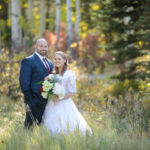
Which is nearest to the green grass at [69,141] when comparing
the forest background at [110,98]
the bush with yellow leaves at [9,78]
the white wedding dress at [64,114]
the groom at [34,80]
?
the forest background at [110,98]

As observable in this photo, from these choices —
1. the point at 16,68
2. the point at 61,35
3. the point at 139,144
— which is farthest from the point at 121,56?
the point at 61,35

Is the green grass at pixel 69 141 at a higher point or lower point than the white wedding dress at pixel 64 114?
lower

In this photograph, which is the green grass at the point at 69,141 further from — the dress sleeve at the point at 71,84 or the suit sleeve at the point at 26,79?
the dress sleeve at the point at 71,84

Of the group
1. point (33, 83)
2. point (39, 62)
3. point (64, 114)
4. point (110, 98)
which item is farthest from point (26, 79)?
point (110, 98)

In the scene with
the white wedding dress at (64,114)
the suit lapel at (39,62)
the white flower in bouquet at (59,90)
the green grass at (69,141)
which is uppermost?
the suit lapel at (39,62)

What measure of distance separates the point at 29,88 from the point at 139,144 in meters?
2.10

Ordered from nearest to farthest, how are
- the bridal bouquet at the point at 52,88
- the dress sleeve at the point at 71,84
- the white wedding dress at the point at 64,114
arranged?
the bridal bouquet at the point at 52,88 < the white wedding dress at the point at 64,114 < the dress sleeve at the point at 71,84

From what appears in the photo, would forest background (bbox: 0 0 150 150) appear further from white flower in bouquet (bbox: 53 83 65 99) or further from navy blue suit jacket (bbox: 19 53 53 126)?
white flower in bouquet (bbox: 53 83 65 99)

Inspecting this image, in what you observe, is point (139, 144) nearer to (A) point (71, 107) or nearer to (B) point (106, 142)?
(B) point (106, 142)

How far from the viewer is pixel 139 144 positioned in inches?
152

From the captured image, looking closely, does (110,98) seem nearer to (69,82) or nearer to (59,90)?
(69,82)

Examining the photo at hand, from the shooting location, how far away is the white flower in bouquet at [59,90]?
4.59 meters

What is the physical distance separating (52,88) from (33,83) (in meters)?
0.46

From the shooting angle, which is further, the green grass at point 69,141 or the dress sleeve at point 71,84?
the dress sleeve at point 71,84
